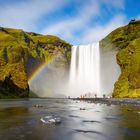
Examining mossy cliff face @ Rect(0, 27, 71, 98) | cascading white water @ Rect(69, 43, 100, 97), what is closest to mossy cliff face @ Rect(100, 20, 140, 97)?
cascading white water @ Rect(69, 43, 100, 97)

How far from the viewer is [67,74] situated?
16950cm

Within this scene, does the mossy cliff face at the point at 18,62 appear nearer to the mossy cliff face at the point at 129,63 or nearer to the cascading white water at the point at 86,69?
the cascading white water at the point at 86,69

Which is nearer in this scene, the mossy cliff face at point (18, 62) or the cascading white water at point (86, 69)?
the cascading white water at point (86, 69)

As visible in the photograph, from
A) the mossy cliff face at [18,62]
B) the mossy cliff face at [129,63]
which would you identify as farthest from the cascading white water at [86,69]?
the mossy cliff face at [18,62]

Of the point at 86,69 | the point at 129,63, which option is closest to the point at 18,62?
the point at 86,69

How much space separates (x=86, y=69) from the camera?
453 feet

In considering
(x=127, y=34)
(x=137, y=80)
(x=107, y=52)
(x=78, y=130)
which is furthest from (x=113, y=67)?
(x=78, y=130)

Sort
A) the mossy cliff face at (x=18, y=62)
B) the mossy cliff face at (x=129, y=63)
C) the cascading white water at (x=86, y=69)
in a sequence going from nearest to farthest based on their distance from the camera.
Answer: the mossy cliff face at (x=129, y=63), the cascading white water at (x=86, y=69), the mossy cliff face at (x=18, y=62)

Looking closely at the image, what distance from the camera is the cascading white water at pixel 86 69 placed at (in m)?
133

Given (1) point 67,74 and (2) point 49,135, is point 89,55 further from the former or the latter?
(2) point 49,135

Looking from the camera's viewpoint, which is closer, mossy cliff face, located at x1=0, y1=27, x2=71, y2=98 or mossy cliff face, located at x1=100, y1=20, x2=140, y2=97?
mossy cliff face, located at x1=100, y1=20, x2=140, y2=97

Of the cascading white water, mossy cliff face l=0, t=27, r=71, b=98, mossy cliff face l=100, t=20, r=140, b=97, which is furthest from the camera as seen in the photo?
mossy cliff face l=0, t=27, r=71, b=98

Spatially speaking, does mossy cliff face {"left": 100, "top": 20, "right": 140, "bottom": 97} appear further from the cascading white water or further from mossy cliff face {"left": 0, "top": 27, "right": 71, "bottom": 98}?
mossy cliff face {"left": 0, "top": 27, "right": 71, "bottom": 98}

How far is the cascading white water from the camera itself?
13275 cm
